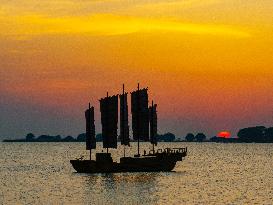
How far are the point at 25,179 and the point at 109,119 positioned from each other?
49.3ft

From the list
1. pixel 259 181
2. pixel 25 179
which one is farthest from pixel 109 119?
pixel 259 181

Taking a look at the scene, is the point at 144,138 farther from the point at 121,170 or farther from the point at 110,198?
the point at 110,198

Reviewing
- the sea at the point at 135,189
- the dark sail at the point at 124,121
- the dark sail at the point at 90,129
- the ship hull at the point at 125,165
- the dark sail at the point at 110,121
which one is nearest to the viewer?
the sea at the point at 135,189


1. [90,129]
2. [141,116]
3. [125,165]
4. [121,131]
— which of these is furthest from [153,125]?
[90,129]

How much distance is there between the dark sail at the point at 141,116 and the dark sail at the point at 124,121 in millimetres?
1183

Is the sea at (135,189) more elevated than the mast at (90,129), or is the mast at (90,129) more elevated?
the mast at (90,129)

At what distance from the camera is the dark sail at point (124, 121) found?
121 m

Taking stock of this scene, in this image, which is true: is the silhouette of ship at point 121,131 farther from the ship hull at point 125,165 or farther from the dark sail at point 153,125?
the dark sail at point 153,125

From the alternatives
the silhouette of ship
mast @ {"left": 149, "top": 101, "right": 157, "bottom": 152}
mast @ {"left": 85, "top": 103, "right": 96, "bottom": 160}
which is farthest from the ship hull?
mast @ {"left": 149, "top": 101, "right": 157, "bottom": 152}

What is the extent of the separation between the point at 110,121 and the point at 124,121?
2512mm

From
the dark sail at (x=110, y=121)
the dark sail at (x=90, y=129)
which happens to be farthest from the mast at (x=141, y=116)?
the dark sail at (x=90, y=129)

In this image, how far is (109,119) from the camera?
119188 mm

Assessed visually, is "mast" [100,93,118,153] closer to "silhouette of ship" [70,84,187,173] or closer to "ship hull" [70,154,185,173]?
"silhouette of ship" [70,84,187,173]

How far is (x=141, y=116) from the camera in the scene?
391 feet
